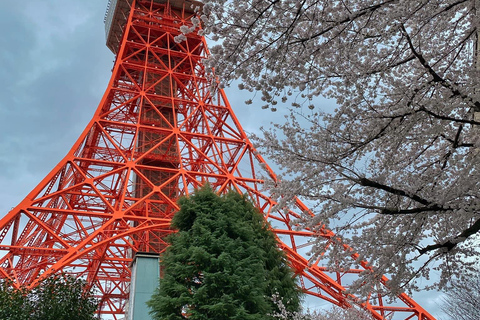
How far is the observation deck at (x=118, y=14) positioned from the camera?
60.3 feet

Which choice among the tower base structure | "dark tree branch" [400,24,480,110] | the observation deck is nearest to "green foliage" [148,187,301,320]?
the tower base structure

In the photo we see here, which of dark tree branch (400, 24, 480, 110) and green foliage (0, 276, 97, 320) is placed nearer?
dark tree branch (400, 24, 480, 110)

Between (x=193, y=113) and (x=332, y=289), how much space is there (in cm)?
709

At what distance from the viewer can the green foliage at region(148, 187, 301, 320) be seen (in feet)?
23.2

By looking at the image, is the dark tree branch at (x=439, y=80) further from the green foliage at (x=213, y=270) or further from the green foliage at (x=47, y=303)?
the green foliage at (x=47, y=303)

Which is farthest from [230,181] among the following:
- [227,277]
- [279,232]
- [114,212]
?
[227,277]

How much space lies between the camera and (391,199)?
4.39m

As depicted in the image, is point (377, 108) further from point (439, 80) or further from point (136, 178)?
point (136, 178)

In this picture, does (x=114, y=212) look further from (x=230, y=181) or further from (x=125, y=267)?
(x=125, y=267)

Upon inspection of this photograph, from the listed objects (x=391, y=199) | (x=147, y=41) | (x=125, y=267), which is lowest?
(x=391, y=199)

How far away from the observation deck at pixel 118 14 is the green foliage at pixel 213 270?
11.7 m

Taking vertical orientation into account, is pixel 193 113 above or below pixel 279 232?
above

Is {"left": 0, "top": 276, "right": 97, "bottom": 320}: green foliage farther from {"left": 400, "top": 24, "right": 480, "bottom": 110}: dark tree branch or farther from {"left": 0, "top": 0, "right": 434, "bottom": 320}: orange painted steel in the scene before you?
{"left": 400, "top": 24, "right": 480, "bottom": 110}: dark tree branch

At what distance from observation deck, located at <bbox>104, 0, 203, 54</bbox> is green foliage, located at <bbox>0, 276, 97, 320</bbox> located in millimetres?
12160
